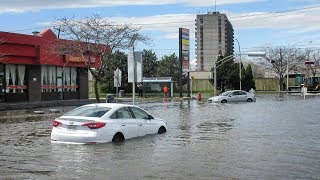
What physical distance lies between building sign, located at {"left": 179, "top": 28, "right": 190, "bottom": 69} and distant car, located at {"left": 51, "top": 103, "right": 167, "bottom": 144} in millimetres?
50243

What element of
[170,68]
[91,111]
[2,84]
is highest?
[170,68]

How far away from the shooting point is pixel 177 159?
12.6 m

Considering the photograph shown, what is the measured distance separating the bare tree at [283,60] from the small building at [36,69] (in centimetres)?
5983

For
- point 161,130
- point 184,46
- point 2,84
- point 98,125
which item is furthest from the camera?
point 184,46

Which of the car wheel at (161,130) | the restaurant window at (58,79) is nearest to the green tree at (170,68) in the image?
the restaurant window at (58,79)

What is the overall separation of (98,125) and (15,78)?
31.9 metres

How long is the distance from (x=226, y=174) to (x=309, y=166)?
2.31m

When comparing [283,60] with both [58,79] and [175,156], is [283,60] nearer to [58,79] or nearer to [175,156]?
[58,79]

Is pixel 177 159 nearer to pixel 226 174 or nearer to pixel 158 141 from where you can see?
pixel 226 174

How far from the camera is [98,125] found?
49.8 ft

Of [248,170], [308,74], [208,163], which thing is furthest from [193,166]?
[308,74]

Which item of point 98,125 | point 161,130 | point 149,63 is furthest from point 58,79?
point 149,63

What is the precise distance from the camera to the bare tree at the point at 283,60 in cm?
10350

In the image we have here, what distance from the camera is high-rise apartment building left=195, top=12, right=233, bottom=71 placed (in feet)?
365
